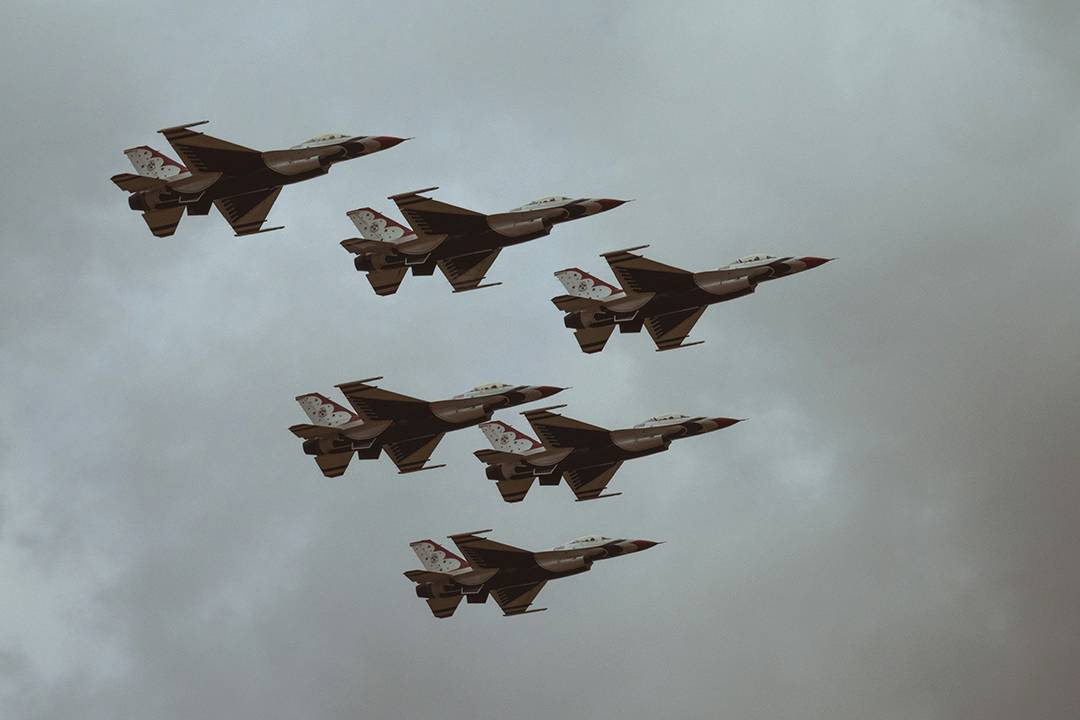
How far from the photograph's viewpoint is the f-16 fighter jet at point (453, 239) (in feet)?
353

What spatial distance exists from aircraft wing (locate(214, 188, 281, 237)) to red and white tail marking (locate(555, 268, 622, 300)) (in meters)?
17.4

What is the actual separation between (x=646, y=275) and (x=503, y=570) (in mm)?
21921

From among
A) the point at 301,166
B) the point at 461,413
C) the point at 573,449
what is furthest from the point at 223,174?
the point at 573,449

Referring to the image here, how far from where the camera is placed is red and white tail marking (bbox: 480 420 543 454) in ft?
381

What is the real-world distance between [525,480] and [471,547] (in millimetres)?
6324

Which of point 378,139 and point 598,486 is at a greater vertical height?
point 378,139

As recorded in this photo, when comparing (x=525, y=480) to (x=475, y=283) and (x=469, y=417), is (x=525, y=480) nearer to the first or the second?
(x=469, y=417)

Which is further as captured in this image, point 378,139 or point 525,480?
point 525,480

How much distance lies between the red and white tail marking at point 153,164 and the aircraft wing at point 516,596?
3328cm

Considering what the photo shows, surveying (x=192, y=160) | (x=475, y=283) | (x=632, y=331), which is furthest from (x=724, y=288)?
(x=192, y=160)

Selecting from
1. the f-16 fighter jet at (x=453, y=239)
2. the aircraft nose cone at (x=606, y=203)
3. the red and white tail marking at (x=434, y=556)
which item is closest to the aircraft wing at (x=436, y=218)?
the f-16 fighter jet at (x=453, y=239)

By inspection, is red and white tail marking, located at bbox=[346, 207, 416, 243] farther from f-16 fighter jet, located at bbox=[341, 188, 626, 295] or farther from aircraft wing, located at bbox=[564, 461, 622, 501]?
aircraft wing, located at bbox=[564, 461, 622, 501]

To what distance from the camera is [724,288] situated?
10925cm

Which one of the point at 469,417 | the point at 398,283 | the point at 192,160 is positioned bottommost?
the point at 469,417
